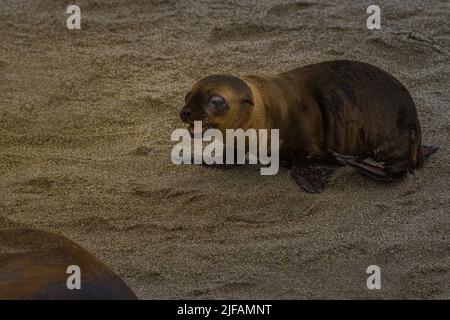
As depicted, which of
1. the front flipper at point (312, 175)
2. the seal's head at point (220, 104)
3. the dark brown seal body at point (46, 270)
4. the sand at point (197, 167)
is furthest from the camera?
the front flipper at point (312, 175)

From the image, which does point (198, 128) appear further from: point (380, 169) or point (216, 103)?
point (380, 169)

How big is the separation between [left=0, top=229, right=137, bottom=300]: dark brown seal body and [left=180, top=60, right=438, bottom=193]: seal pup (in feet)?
5.20

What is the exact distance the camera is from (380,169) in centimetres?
414

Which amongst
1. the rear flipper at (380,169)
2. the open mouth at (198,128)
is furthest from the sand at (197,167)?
the open mouth at (198,128)

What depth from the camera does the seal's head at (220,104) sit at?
3.89 metres

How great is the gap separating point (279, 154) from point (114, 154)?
0.81 metres

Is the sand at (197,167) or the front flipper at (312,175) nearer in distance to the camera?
the sand at (197,167)

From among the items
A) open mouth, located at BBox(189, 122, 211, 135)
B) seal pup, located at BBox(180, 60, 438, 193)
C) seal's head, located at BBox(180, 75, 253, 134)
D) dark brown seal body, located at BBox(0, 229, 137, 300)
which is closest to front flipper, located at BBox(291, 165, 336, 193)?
seal pup, located at BBox(180, 60, 438, 193)

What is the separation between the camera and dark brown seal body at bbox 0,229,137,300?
8.04ft

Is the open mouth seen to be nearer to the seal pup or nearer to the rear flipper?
the seal pup

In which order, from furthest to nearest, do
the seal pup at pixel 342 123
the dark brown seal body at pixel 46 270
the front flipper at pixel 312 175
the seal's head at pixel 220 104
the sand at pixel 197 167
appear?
the seal pup at pixel 342 123 → the front flipper at pixel 312 175 → the seal's head at pixel 220 104 → the sand at pixel 197 167 → the dark brown seal body at pixel 46 270

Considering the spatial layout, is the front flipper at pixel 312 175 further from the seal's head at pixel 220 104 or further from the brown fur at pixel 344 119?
the seal's head at pixel 220 104

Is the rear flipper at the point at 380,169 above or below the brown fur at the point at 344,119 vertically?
below
